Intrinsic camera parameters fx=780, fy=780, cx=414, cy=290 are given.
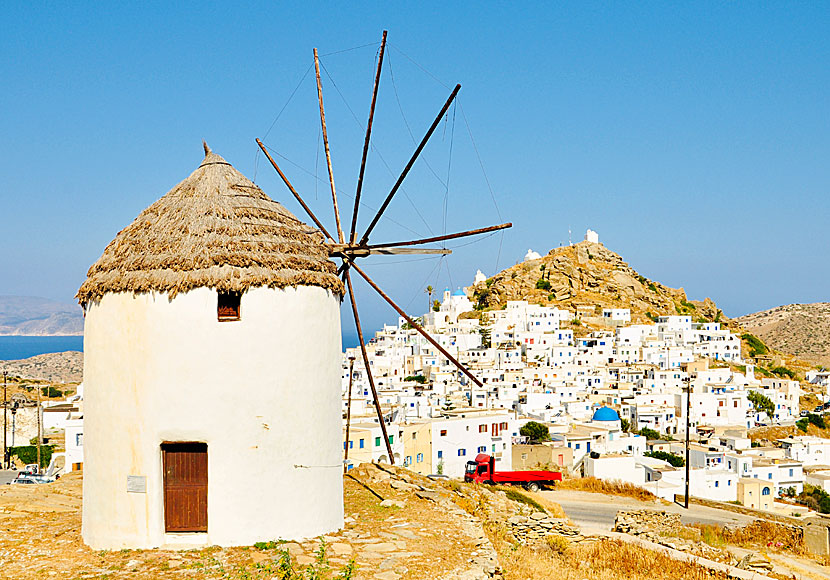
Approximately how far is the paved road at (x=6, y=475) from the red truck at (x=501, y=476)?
1588cm

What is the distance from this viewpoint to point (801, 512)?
31.0 metres

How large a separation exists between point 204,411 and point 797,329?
15218cm

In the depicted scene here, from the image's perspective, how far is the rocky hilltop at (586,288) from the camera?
4729 inches

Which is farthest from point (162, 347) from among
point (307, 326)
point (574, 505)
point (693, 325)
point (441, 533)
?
point (693, 325)

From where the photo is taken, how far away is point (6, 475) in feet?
94.6

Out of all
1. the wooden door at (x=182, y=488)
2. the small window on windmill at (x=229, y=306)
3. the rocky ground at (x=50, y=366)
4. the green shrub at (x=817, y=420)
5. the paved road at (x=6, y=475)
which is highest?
the small window on windmill at (x=229, y=306)

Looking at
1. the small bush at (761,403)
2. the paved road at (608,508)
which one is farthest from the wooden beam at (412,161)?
the small bush at (761,403)

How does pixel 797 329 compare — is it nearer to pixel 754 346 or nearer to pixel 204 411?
pixel 754 346

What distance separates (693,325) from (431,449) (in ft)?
271

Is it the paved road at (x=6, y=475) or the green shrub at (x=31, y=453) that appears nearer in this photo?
the paved road at (x=6, y=475)

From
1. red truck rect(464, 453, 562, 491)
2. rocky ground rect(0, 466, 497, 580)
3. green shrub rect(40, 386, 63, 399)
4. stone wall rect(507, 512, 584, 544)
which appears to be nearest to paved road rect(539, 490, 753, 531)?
red truck rect(464, 453, 562, 491)

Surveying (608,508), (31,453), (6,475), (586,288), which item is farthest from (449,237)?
(586,288)

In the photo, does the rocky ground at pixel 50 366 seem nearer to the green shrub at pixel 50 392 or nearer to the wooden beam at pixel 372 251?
the green shrub at pixel 50 392

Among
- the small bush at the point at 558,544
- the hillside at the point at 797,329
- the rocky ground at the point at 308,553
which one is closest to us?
the rocky ground at the point at 308,553
